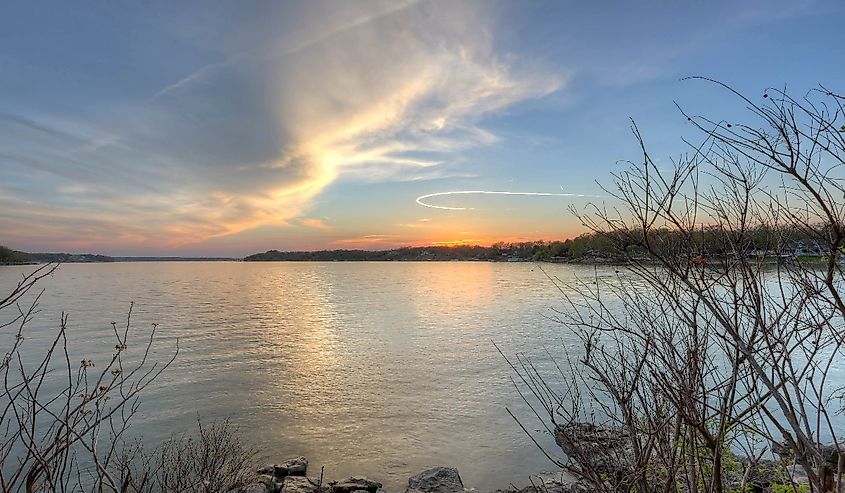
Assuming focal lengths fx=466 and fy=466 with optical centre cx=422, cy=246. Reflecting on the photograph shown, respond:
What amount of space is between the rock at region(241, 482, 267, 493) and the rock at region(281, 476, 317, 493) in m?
0.42

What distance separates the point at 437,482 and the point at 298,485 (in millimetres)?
2470

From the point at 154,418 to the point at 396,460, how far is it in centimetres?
705

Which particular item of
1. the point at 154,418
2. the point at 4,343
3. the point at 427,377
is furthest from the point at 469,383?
the point at 4,343

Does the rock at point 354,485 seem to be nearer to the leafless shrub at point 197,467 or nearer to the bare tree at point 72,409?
the leafless shrub at point 197,467

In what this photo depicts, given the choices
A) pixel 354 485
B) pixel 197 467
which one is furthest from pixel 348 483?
pixel 197 467

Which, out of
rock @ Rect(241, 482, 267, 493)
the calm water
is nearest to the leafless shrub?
rock @ Rect(241, 482, 267, 493)

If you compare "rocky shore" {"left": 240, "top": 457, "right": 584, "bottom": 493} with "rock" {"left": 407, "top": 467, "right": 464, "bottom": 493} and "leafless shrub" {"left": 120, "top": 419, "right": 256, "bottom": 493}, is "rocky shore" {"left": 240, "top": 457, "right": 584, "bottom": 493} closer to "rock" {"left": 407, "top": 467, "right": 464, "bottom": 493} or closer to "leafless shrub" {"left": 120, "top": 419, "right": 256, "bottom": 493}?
"rock" {"left": 407, "top": 467, "right": 464, "bottom": 493}

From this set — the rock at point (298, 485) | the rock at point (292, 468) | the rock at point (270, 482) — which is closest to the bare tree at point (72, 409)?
the rock at point (270, 482)

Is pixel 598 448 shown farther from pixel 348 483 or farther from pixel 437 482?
pixel 348 483

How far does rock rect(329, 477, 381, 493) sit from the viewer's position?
8.26 metres

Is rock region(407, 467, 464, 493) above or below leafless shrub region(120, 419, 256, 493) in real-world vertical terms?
below

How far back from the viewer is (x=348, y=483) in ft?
28.0

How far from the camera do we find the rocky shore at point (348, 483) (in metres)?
8.00

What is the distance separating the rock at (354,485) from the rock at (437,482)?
0.68 metres
